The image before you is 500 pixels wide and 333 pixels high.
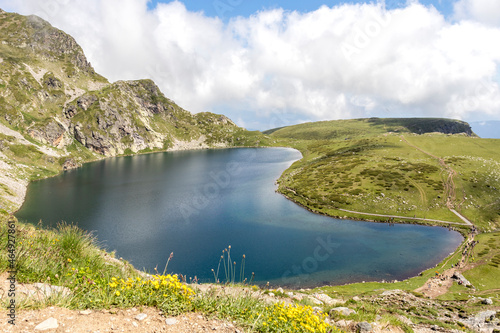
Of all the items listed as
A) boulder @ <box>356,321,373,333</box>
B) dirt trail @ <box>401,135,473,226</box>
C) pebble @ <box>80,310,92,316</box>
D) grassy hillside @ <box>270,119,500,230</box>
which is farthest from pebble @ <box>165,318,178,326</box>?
dirt trail @ <box>401,135,473,226</box>

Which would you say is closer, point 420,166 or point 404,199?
point 404,199

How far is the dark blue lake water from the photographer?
46.2 m

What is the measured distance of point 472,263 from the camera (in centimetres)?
4556

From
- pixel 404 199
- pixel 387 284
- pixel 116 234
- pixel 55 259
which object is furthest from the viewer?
pixel 404 199

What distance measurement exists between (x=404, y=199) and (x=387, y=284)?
53.7 m

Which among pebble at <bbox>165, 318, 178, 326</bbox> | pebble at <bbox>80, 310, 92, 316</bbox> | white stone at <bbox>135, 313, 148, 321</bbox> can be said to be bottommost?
pebble at <bbox>165, 318, 178, 326</bbox>

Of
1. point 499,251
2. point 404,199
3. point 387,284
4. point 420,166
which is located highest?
point 420,166

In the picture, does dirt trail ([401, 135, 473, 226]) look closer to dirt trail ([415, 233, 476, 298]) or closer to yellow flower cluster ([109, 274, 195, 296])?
dirt trail ([415, 233, 476, 298])

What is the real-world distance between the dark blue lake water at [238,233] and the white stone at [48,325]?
2600 centimetres

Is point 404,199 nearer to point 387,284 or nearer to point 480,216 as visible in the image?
point 480,216

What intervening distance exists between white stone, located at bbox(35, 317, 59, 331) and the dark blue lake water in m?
26.0

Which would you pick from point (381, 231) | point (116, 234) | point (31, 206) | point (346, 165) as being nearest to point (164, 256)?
point (116, 234)

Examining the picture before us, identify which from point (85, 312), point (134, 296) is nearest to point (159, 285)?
point (134, 296)

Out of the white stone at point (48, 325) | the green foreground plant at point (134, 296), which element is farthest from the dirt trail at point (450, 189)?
the white stone at point (48, 325)
